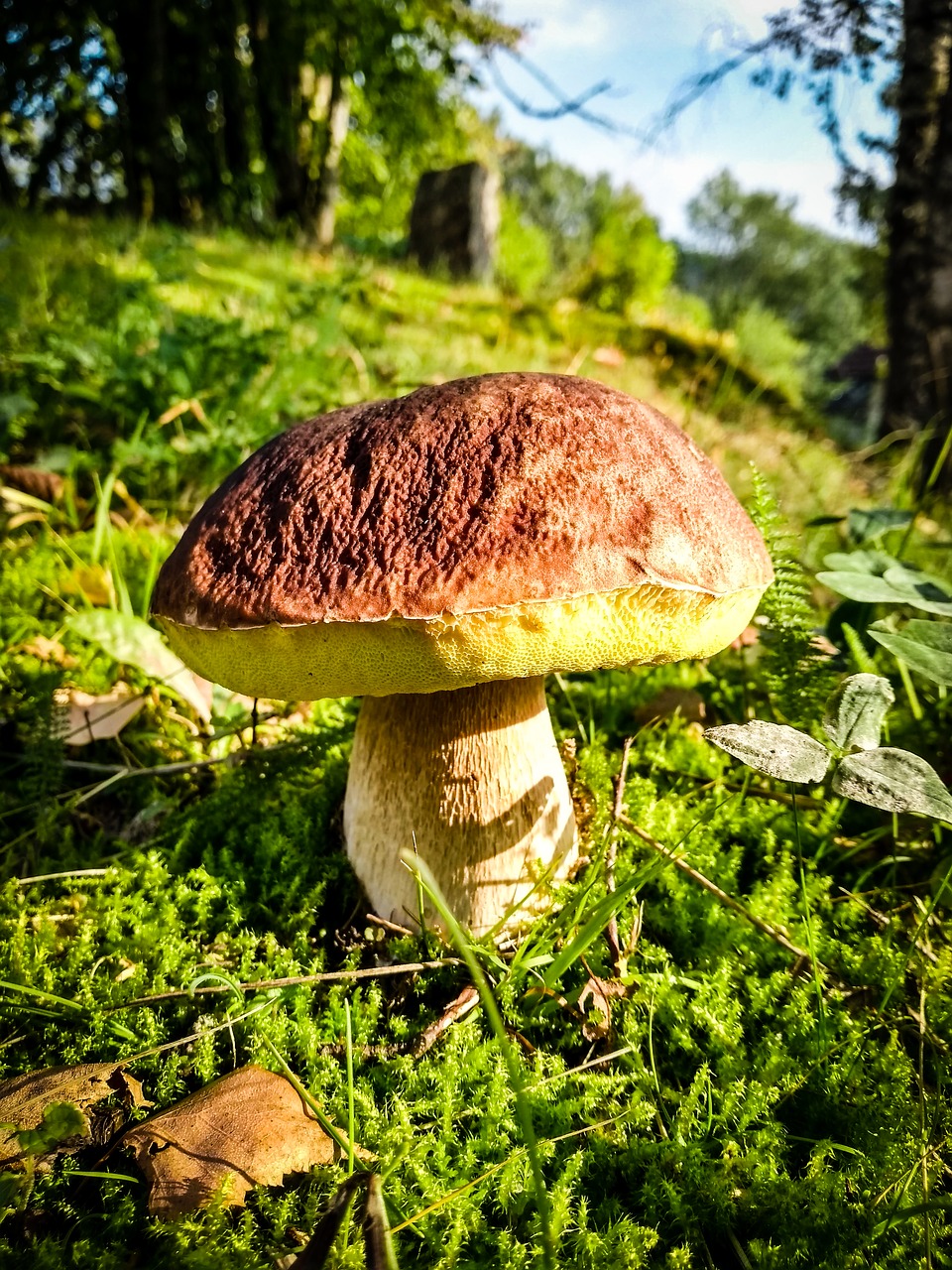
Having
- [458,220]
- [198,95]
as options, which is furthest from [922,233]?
[198,95]

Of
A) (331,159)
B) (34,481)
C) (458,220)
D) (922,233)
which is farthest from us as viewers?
(331,159)

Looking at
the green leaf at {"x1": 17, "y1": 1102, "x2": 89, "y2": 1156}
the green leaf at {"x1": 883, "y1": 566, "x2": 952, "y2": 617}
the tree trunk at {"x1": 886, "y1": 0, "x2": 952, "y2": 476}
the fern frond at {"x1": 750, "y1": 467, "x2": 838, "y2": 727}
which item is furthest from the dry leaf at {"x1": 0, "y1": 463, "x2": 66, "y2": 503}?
the tree trunk at {"x1": 886, "y1": 0, "x2": 952, "y2": 476}

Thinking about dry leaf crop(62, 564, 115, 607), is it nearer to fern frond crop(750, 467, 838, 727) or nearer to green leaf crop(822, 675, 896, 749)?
fern frond crop(750, 467, 838, 727)

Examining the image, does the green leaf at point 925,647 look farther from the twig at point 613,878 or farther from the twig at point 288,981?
the twig at point 288,981

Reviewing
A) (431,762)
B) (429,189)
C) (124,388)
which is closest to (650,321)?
(429,189)

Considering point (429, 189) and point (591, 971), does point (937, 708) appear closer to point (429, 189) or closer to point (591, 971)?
point (591, 971)

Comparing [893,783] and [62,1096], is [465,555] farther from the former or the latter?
[62,1096]

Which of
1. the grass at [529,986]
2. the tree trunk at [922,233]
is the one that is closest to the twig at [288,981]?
the grass at [529,986]
